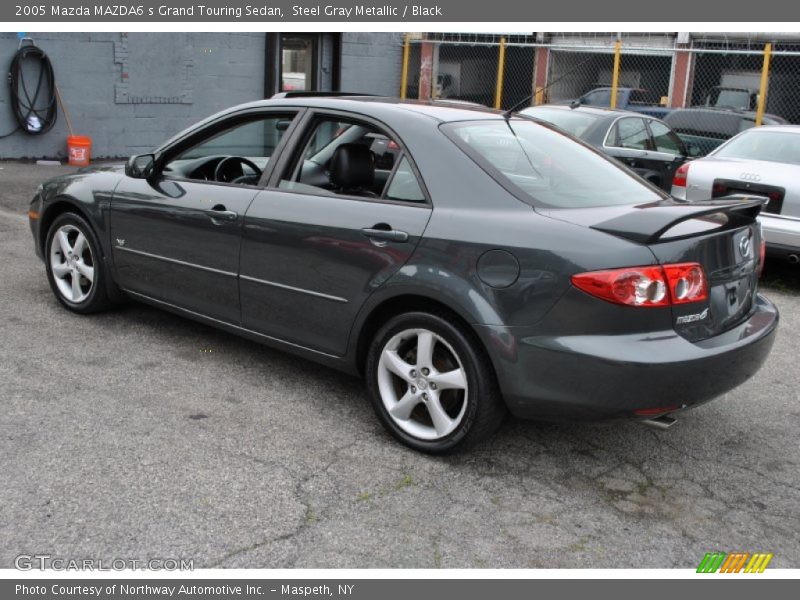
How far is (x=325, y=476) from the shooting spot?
3.76 metres

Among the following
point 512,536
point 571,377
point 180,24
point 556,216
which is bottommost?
point 512,536

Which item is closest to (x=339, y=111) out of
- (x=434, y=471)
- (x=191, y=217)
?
(x=191, y=217)

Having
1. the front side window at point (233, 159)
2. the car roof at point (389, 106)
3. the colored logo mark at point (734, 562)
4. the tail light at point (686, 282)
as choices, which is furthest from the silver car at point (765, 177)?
the colored logo mark at point (734, 562)

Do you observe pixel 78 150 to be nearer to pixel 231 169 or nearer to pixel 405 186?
pixel 231 169

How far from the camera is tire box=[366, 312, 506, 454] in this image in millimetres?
3781

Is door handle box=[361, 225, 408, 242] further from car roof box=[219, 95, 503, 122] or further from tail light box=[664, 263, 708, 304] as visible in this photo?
tail light box=[664, 263, 708, 304]

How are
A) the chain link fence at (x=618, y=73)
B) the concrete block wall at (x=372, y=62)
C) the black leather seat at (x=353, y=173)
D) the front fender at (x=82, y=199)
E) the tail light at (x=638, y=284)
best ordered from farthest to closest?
the chain link fence at (x=618, y=73) < the concrete block wall at (x=372, y=62) < the front fender at (x=82, y=199) < the black leather seat at (x=353, y=173) < the tail light at (x=638, y=284)

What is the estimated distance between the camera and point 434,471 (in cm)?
387

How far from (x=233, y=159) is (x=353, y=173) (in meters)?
1.25

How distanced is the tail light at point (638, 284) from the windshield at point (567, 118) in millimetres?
6653

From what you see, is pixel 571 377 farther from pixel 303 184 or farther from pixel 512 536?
pixel 303 184

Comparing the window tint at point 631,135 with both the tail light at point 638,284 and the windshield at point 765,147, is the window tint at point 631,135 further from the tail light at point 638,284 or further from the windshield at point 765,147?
the tail light at point 638,284

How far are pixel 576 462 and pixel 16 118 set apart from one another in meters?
11.9

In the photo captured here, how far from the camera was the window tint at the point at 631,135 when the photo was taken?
33.6 ft
